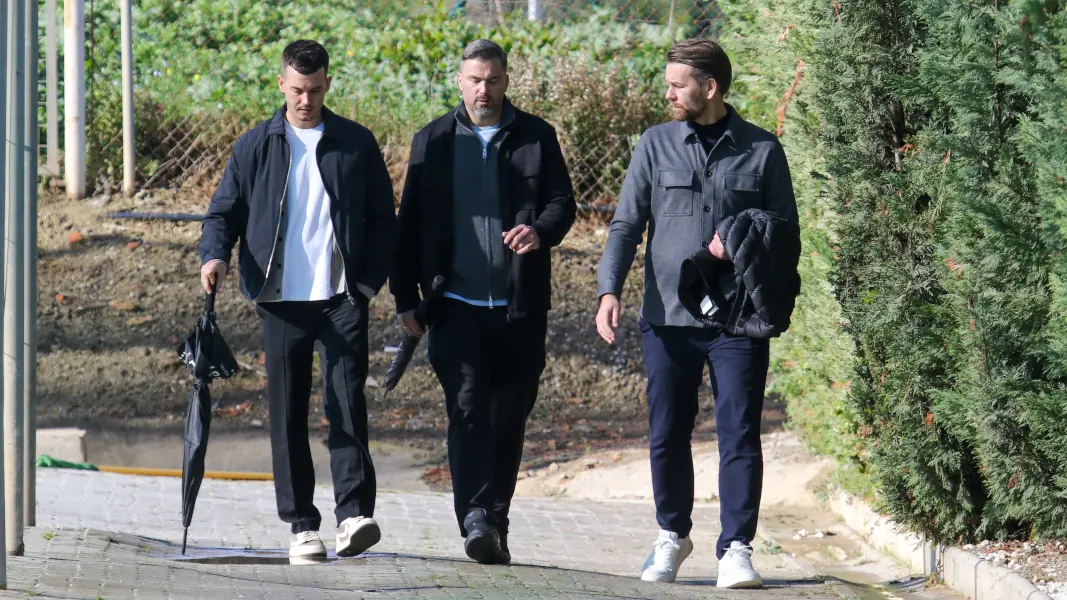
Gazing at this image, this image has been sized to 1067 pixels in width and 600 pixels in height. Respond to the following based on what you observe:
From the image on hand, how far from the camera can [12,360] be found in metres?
5.17

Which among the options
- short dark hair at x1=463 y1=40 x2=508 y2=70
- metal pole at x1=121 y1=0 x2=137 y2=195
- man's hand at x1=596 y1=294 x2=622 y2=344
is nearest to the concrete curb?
man's hand at x1=596 y1=294 x2=622 y2=344

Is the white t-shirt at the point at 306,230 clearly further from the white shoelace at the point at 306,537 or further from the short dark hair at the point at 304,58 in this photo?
the white shoelace at the point at 306,537

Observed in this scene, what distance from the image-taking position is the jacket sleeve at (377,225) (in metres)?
5.20

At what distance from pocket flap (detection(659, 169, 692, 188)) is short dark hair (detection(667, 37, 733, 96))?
33 cm

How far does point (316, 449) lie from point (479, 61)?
4.55 metres

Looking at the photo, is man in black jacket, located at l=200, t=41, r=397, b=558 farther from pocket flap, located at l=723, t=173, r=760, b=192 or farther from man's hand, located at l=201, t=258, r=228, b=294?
pocket flap, located at l=723, t=173, r=760, b=192

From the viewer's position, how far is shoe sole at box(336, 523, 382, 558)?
16.9ft

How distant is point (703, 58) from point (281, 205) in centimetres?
168

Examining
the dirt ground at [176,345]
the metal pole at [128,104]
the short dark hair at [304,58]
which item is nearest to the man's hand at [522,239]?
the short dark hair at [304,58]

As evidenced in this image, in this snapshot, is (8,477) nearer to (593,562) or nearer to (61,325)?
(593,562)

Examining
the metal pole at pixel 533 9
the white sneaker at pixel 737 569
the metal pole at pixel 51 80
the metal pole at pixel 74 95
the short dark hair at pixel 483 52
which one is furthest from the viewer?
the metal pole at pixel 533 9

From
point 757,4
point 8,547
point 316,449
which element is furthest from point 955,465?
point 316,449

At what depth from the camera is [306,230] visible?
5238mm

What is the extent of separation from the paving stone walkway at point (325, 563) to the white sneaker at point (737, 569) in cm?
5
